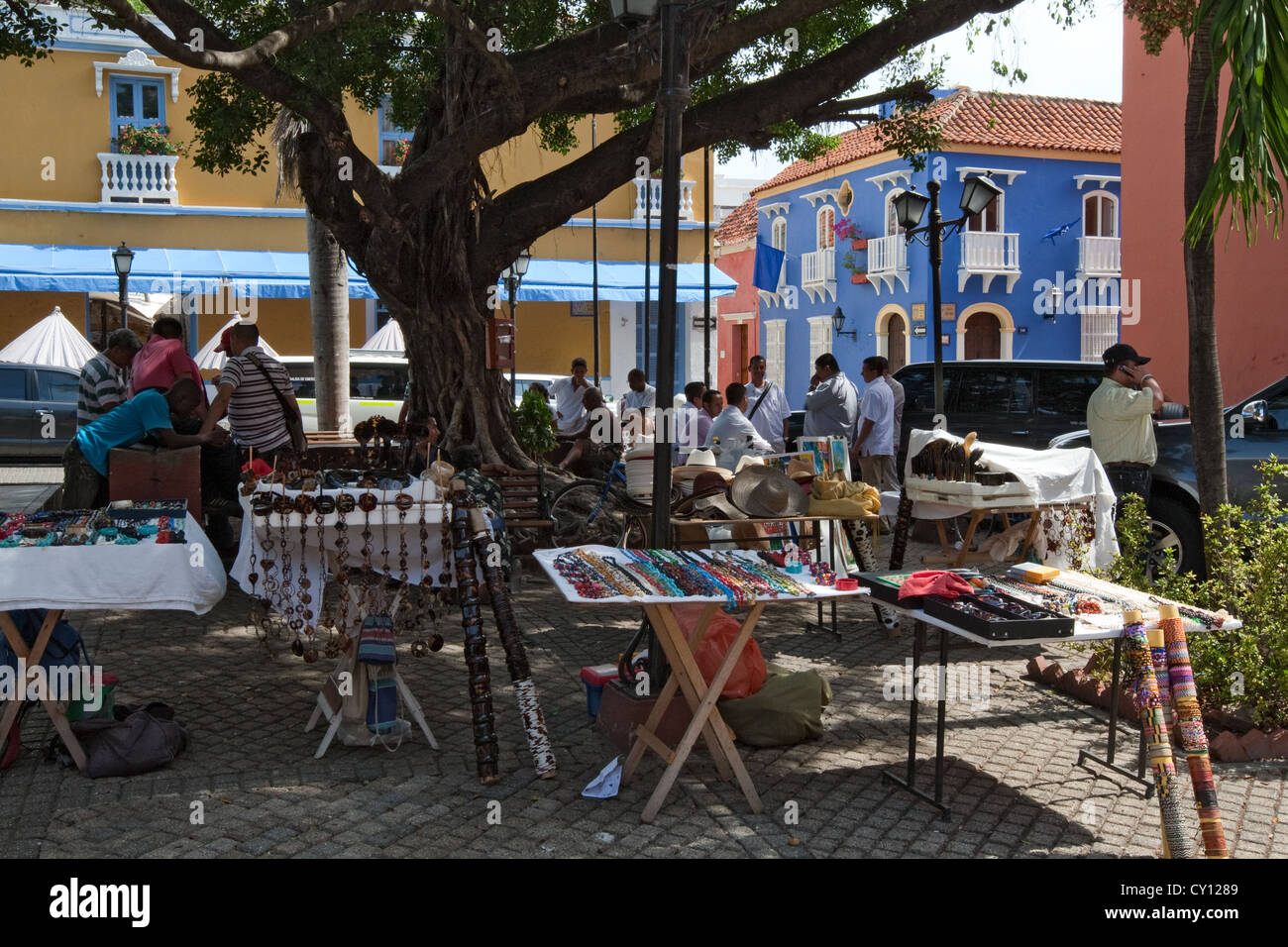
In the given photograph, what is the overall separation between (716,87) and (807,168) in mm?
20924

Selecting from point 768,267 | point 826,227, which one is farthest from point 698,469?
point 826,227

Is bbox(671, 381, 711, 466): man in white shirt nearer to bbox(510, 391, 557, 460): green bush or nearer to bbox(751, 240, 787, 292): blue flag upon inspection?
bbox(510, 391, 557, 460): green bush

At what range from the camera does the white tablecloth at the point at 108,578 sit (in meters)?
4.94

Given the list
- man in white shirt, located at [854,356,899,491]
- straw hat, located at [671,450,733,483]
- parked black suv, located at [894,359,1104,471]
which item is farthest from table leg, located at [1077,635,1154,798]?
parked black suv, located at [894,359,1104,471]

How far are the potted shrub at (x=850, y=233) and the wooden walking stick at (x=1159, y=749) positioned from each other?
92.9 ft

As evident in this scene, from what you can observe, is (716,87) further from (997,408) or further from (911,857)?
(911,857)

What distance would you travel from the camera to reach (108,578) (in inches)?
198

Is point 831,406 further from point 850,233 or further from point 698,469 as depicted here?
point 850,233

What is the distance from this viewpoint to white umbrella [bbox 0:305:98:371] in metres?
20.3

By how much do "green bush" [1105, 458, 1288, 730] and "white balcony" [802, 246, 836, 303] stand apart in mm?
27510

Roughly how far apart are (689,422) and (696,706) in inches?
278

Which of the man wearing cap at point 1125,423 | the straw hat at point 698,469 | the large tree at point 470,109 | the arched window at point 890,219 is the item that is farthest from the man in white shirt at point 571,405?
the arched window at point 890,219
